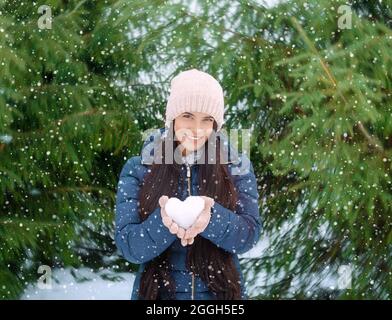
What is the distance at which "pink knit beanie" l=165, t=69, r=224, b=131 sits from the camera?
2.49 m

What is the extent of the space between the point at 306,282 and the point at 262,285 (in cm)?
21

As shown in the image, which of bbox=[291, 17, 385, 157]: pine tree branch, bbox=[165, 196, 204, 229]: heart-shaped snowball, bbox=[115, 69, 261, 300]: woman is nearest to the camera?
bbox=[165, 196, 204, 229]: heart-shaped snowball

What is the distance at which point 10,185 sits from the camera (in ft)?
10.8

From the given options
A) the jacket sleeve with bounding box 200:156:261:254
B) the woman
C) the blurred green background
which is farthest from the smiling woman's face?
the blurred green background

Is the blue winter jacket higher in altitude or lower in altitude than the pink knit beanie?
lower

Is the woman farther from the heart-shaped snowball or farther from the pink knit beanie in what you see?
the heart-shaped snowball

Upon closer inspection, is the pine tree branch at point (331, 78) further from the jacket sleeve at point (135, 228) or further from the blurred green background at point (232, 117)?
the jacket sleeve at point (135, 228)

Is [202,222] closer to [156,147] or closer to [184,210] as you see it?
[184,210]

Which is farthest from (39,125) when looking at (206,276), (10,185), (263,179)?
(206,276)

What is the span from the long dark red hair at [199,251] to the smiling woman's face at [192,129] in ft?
0.12

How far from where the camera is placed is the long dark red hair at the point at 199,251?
8.16 feet

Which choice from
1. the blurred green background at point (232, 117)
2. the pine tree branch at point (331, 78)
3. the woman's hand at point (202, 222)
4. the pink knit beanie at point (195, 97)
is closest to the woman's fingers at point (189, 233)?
the woman's hand at point (202, 222)

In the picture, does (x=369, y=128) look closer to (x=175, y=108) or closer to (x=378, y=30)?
(x=378, y=30)

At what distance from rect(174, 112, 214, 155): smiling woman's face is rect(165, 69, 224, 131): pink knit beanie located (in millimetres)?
24
